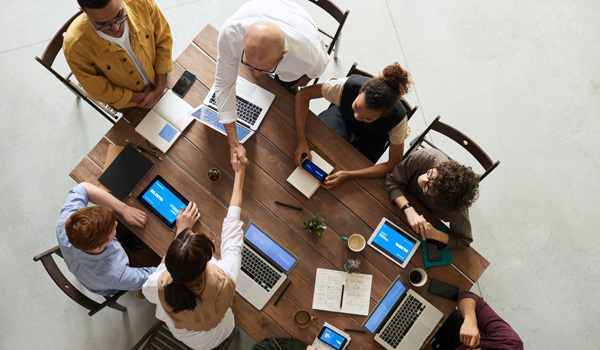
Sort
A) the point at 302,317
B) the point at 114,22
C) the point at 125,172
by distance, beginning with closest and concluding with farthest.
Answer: the point at 114,22
the point at 302,317
the point at 125,172

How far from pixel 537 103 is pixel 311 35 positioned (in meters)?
2.45

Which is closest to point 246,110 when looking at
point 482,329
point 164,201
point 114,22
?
point 164,201

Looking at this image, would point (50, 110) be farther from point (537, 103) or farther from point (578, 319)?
point (578, 319)

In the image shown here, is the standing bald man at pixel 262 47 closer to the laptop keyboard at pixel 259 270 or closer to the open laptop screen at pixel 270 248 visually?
the open laptop screen at pixel 270 248

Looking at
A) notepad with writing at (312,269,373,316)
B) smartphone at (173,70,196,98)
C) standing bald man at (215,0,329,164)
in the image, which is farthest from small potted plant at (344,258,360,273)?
smartphone at (173,70,196,98)

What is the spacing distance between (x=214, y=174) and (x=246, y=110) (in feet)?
1.46

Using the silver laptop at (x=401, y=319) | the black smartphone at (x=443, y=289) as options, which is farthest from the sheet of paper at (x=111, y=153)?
the black smartphone at (x=443, y=289)

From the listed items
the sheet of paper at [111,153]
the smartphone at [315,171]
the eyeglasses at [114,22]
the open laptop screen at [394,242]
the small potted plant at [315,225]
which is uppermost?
the eyeglasses at [114,22]

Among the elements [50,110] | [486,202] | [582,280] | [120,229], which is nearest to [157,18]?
[120,229]

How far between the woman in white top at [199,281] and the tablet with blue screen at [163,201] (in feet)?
0.23

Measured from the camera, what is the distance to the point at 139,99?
7.35 ft

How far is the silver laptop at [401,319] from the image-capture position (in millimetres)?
2078

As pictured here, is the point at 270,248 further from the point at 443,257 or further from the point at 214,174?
the point at 443,257

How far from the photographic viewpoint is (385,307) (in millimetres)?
2113
